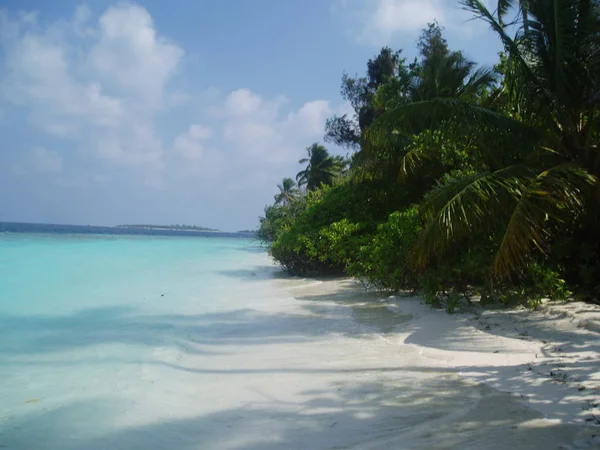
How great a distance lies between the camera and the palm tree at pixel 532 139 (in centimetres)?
574

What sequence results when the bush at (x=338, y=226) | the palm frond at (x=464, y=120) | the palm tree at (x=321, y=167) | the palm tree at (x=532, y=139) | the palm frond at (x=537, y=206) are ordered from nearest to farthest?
the palm frond at (x=537, y=206), the palm tree at (x=532, y=139), the palm frond at (x=464, y=120), the bush at (x=338, y=226), the palm tree at (x=321, y=167)

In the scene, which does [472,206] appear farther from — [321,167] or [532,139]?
[321,167]

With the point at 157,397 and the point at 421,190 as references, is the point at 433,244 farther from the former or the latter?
the point at 421,190

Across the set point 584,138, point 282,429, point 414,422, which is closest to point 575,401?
point 414,422

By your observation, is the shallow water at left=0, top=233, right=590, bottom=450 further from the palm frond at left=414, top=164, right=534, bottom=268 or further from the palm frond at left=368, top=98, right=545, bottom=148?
the palm frond at left=368, top=98, right=545, bottom=148

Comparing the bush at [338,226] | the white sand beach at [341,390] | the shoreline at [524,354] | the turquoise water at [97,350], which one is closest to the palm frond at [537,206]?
the shoreline at [524,354]

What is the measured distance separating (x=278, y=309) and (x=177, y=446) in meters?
5.44

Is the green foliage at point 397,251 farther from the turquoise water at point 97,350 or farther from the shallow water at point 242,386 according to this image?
the turquoise water at point 97,350

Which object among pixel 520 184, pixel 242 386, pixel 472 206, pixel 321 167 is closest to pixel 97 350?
pixel 242 386

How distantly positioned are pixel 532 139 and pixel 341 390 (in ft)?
15.5

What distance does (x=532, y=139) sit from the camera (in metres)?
6.48

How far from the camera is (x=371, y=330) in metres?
6.31

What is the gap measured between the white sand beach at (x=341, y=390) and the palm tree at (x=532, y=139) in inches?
44.7

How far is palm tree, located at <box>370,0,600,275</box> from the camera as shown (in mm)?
5742
